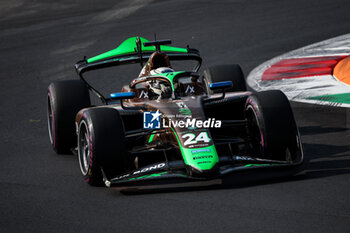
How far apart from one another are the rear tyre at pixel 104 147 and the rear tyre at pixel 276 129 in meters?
1.51

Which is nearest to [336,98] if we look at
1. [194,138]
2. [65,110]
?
[194,138]

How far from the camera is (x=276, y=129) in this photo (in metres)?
6.91

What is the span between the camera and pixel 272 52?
13969 millimetres

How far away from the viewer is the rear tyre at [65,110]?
330 inches

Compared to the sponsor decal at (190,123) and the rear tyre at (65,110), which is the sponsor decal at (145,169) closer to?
the sponsor decal at (190,123)

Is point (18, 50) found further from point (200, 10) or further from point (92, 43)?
point (200, 10)

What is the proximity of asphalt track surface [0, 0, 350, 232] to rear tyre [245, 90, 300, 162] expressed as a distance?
35 centimetres

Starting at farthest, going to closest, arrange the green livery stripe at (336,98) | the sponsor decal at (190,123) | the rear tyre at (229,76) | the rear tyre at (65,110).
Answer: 1. the green livery stripe at (336,98)
2. the rear tyre at (229,76)
3. the rear tyre at (65,110)
4. the sponsor decal at (190,123)

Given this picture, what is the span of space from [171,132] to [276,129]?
1.12 m

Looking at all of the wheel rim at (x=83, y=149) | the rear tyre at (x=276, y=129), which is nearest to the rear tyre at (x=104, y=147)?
the wheel rim at (x=83, y=149)

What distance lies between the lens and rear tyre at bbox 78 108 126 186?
664 centimetres

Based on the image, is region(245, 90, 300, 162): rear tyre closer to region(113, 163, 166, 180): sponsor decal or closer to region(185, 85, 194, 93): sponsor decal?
region(113, 163, 166, 180): sponsor decal

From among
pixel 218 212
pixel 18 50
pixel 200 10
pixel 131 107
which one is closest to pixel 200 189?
pixel 218 212

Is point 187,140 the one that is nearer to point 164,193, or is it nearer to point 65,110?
point 164,193
